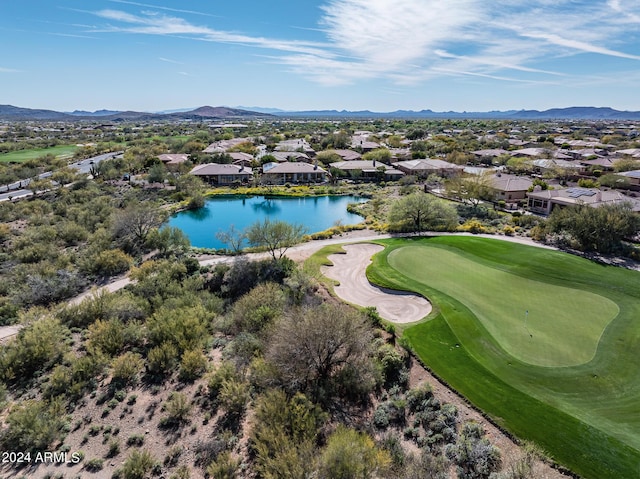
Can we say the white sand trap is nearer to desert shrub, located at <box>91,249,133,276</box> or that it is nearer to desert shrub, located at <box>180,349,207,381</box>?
desert shrub, located at <box>180,349,207,381</box>

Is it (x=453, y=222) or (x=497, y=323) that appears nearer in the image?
(x=497, y=323)

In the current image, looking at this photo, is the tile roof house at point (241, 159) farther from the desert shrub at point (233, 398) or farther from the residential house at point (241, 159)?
the desert shrub at point (233, 398)

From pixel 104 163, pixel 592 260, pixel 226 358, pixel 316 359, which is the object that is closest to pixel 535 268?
pixel 592 260

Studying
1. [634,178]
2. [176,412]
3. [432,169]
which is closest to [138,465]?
[176,412]

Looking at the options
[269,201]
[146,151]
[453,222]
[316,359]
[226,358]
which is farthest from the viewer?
[146,151]

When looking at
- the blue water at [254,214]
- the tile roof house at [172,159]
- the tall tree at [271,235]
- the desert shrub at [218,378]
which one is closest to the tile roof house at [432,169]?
the blue water at [254,214]

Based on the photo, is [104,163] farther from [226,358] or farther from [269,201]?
[226,358]

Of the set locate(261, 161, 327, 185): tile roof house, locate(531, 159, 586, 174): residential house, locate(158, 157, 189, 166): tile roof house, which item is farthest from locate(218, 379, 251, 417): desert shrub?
locate(531, 159, 586, 174): residential house

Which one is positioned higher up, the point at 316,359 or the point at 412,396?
the point at 316,359
